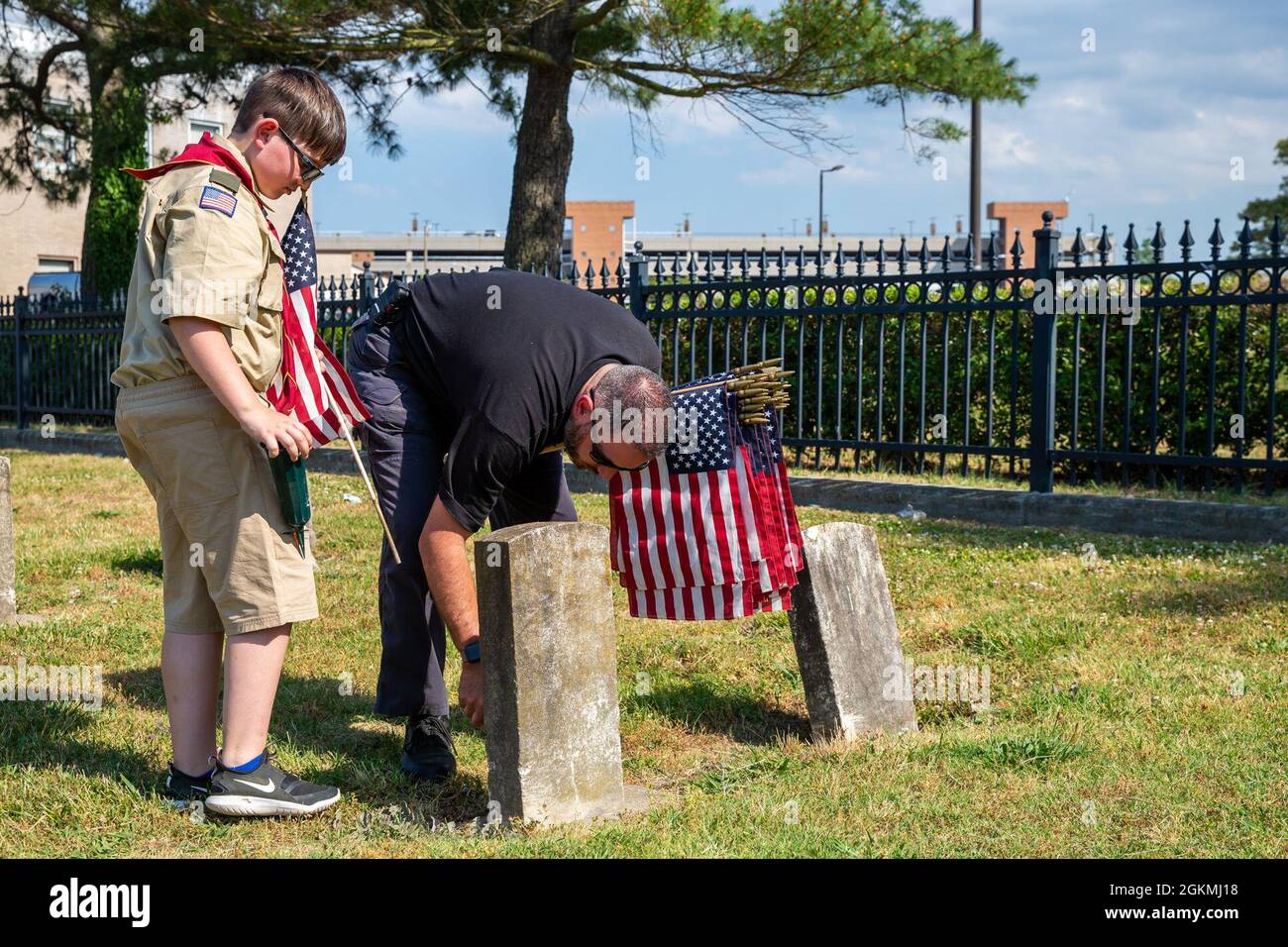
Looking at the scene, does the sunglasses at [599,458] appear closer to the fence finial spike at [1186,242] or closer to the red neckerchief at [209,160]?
the red neckerchief at [209,160]

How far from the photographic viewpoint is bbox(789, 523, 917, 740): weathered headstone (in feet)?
12.9

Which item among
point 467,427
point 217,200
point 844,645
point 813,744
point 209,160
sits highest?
point 209,160

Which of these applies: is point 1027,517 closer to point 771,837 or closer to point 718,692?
point 718,692

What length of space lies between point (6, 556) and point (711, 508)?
3.41 meters

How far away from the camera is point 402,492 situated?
3.58 m

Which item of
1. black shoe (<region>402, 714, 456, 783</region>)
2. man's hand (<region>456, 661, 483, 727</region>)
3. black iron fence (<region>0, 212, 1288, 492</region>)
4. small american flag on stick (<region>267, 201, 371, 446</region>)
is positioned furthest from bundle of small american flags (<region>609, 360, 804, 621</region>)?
black iron fence (<region>0, 212, 1288, 492</region>)

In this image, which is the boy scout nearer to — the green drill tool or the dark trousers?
the green drill tool

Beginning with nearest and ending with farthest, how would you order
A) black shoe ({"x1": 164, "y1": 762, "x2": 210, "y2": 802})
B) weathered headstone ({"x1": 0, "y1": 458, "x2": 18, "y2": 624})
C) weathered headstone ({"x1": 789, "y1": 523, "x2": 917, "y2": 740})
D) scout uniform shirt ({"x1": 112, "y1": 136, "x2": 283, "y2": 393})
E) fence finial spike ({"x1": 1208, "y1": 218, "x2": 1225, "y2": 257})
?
scout uniform shirt ({"x1": 112, "y1": 136, "x2": 283, "y2": 393}), black shoe ({"x1": 164, "y1": 762, "x2": 210, "y2": 802}), weathered headstone ({"x1": 789, "y1": 523, "x2": 917, "y2": 740}), weathered headstone ({"x1": 0, "y1": 458, "x2": 18, "y2": 624}), fence finial spike ({"x1": 1208, "y1": 218, "x2": 1225, "y2": 257})

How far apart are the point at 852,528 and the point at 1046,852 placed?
1.39 metres

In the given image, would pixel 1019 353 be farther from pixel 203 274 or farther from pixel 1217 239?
pixel 203 274

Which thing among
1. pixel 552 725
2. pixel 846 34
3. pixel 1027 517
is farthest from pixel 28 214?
pixel 552 725

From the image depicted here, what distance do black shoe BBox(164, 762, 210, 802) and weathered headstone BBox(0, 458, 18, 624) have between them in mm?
2508

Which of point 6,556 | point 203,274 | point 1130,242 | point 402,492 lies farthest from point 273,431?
point 1130,242

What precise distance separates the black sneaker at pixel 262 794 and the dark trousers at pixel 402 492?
17.7 inches
